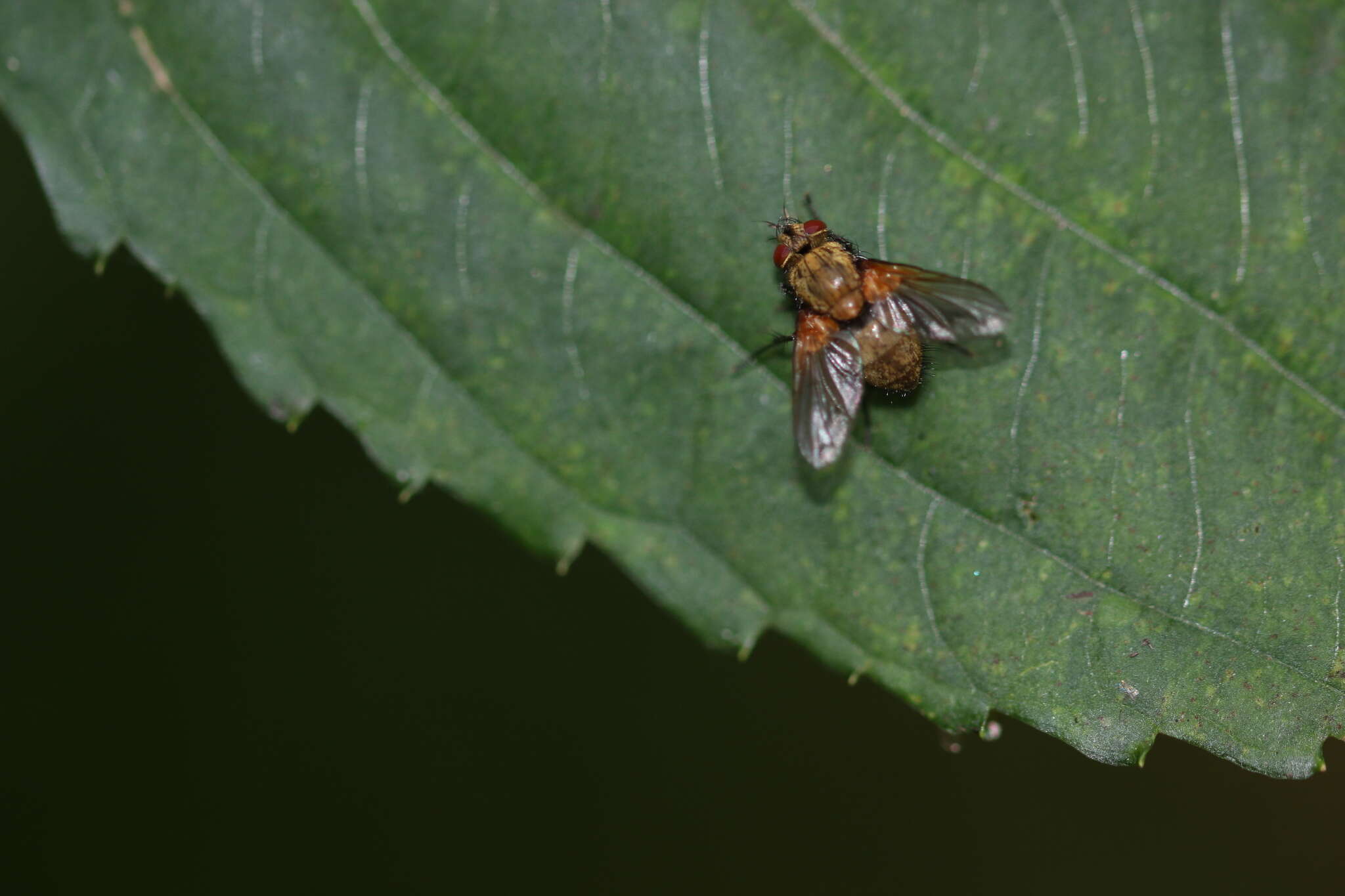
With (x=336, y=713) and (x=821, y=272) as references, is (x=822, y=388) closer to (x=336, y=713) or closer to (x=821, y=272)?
(x=821, y=272)

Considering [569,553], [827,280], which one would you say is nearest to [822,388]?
[827,280]

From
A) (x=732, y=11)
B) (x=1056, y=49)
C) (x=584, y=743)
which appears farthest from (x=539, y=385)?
(x=584, y=743)

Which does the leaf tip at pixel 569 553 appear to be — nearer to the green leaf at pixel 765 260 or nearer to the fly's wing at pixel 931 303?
the green leaf at pixel 765 260

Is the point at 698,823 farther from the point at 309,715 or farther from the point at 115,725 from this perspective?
the point at 115,725

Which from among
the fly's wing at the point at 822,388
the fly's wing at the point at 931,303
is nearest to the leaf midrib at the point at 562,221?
the fly's wing at the point at 822,388

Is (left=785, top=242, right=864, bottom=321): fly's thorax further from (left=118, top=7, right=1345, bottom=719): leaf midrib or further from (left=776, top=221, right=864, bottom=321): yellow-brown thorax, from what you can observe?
(left=118, top=7, right=1345, bottom=719): leaf midrib
